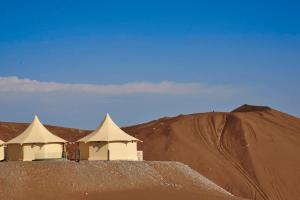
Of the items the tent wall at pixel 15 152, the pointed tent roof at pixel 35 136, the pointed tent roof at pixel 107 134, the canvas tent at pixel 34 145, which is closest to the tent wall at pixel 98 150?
the pointed tent roof at pixel 107 134

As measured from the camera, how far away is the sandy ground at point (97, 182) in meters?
41.7

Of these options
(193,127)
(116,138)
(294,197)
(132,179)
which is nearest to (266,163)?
(294,197)

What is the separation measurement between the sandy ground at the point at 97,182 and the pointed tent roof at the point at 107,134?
467 cm

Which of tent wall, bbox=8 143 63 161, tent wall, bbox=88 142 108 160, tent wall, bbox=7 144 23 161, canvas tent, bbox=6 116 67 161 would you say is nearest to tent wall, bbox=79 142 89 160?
tent wall, bbox=88 142 108 160

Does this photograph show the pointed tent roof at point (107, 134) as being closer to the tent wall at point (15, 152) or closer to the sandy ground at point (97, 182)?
the sandy ground at point (97, 182)

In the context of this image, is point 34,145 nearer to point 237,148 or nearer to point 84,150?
point 84,150

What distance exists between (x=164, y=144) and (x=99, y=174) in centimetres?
2257

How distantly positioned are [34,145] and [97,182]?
1057cm

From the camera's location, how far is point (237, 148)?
224 feet

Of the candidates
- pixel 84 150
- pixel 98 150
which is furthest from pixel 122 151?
A: pixel 84 150

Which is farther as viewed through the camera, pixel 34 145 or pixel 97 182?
pixel 34 145

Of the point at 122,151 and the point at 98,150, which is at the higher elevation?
the point at 98,150

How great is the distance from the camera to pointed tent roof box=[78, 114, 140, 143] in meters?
53.1

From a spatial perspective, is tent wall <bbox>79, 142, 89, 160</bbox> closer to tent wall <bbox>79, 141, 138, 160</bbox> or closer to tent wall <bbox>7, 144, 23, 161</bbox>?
tent wall <bbox>79, 141, 138, 160</bbox>
